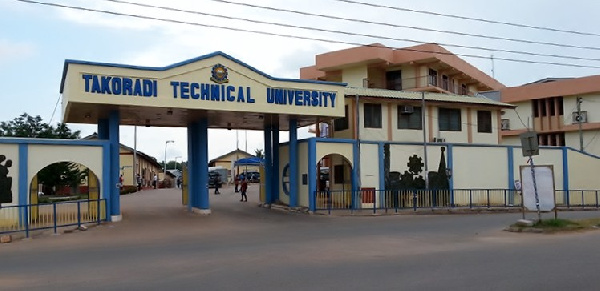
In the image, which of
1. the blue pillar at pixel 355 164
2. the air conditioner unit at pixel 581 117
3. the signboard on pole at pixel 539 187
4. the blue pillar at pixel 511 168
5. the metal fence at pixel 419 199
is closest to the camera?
the signboard on pole at pixel 539 187

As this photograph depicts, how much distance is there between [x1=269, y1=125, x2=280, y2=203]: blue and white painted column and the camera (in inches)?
1141

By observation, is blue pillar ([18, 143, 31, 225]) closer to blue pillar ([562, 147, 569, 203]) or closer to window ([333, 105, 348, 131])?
window ([333, 105, 348, 131])

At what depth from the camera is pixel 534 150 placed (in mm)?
17469

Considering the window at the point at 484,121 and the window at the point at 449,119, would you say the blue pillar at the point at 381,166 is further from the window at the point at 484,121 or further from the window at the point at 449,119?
the window at the point at 484,121

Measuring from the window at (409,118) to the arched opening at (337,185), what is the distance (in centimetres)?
434

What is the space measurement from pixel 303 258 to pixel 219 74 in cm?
1243

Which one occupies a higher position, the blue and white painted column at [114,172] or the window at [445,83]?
the window at [445,83]

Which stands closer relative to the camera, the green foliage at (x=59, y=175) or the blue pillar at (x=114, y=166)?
the blue pillar at (x=114, y=166)

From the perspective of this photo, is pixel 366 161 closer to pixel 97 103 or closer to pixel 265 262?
pixel 97 103

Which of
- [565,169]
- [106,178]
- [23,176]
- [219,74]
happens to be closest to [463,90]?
[565,169]

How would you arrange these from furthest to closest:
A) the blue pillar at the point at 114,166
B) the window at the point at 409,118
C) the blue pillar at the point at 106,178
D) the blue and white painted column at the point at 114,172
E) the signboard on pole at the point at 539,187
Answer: the window at the point at 409,118
the blue pillar at the point at 114,166
the blue and white painted column at the point at 114,172
the blue pillar at the point at 106,178
the signboard on pole at the point at 539,187

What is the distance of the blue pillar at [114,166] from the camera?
2177 centimetres

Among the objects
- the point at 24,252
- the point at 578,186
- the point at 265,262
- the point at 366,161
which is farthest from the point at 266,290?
the point at 578,186

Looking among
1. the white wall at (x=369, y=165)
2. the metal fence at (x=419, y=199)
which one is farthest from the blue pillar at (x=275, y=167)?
the white wall at (x=369, y=165)
